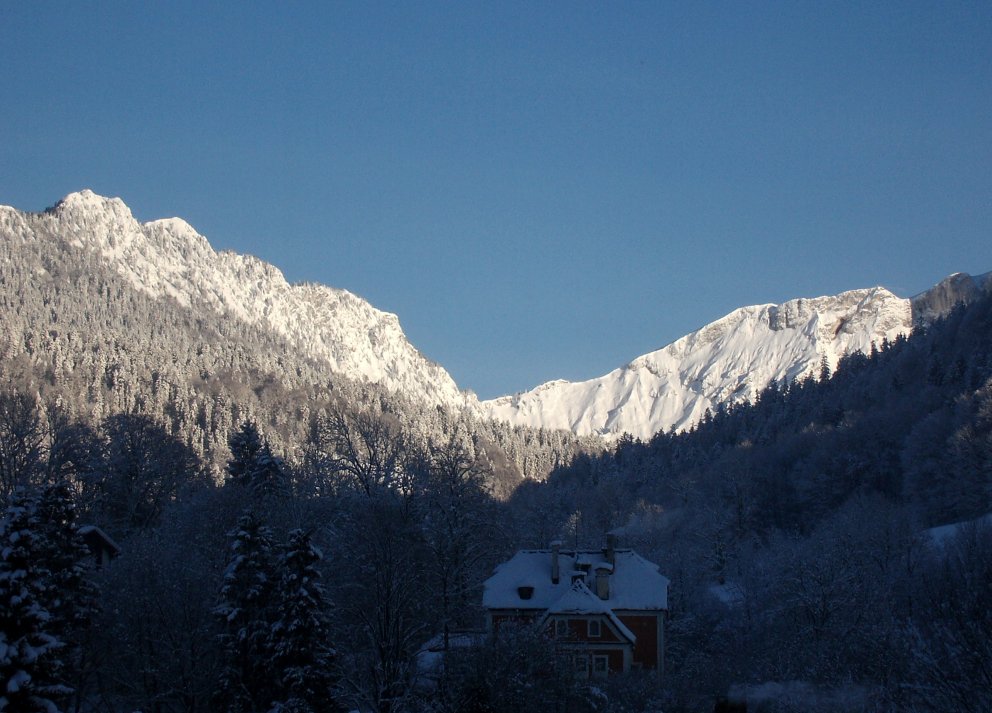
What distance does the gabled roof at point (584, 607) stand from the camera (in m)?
42.8

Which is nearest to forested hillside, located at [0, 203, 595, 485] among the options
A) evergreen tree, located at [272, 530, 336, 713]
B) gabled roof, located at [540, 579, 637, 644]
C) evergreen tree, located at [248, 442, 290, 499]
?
evergreen tree, located at [248, 442, 290, 499]

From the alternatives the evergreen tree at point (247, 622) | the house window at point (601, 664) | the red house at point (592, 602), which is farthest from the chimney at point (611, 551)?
the evergreen tree at point (247, 622)

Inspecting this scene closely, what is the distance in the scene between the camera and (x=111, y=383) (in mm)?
140250

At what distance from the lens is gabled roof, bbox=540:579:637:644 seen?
42750mm

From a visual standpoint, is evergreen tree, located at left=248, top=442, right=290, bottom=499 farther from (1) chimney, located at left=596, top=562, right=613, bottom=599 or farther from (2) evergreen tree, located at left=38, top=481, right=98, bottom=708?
(2) evergreen tree, located at left=38, top=481, right=98, bottom=708

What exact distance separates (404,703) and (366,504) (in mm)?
12140

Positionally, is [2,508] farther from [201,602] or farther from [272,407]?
[272,407]

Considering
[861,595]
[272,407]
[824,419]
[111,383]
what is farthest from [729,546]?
[272,407]

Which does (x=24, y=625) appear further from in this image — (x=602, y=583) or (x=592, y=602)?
(x=602, y=583)

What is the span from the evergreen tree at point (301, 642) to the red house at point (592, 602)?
9759 mm

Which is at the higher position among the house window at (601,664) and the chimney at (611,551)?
the chimney at (611,551)

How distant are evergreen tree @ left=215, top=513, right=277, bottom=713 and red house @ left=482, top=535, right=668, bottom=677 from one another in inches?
419

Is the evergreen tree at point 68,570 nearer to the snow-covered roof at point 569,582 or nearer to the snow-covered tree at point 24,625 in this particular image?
the snow-covered tree at point 24,625

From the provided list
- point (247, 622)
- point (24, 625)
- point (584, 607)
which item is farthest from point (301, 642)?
point (584, 607)
